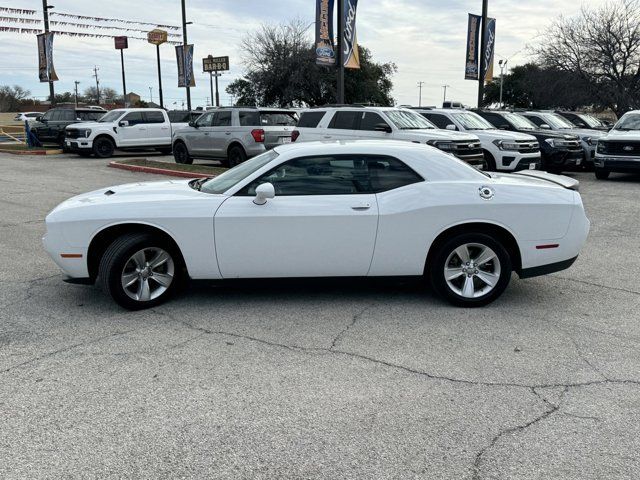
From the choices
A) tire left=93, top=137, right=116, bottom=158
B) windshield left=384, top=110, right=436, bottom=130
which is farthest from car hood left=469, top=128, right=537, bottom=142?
tire left=93, top=137, right=116, bottom=158

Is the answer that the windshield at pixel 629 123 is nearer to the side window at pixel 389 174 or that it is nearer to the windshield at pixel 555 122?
the windshield at pixel 555 122

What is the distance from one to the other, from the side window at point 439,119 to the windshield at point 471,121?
0.24m

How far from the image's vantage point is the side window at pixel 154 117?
22.8 meters

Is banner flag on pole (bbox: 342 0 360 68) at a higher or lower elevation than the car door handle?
higher

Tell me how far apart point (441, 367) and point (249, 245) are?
199 cm

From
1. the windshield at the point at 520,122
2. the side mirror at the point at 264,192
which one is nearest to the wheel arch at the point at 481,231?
the side mirror at the point at 264,192

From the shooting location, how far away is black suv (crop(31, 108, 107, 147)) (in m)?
25.5

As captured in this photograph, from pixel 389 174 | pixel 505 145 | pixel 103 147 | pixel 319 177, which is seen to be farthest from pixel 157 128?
pixel 389 174

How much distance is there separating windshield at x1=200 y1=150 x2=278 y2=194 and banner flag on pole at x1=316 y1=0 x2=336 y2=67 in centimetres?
1286

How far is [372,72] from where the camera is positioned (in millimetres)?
53219

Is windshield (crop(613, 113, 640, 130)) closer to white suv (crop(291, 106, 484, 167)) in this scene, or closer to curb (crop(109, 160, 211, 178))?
white suv (crop(291, 106, 484, 167))

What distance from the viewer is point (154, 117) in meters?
23.0

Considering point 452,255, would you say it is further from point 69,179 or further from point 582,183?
point 69,179

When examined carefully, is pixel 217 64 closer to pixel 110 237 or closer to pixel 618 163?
pixel 618 163
